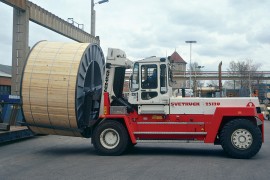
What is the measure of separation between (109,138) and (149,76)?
2328 millimetres

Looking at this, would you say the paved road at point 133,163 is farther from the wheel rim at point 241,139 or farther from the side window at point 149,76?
the side window at point 149,76

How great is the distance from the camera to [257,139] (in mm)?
11539

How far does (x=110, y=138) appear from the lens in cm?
1231

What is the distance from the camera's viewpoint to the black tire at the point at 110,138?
12.1m

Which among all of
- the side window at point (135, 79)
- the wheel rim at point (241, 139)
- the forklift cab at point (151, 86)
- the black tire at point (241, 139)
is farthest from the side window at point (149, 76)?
the wheel rim at point (241, 139)

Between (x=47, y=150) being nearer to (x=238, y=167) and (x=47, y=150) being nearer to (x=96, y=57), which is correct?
(x=96, y=57)

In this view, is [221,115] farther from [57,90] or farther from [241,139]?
[57,90]

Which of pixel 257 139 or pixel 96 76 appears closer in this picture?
pixel 257 139

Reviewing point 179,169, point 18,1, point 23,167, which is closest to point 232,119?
point 179,169

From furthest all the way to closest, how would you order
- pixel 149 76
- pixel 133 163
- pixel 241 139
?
pixel 149 76, pixel 241 139, pixel 133 163

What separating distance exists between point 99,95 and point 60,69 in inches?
78.2

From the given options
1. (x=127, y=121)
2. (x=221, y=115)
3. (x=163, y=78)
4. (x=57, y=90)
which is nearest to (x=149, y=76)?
(x=163, y=78)

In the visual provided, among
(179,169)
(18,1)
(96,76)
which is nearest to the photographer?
(179,169)

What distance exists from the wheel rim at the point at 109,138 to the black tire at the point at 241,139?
10.7 ft
